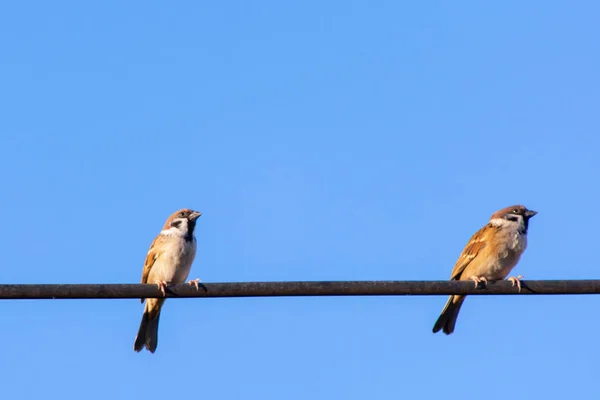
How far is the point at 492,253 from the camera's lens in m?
11.8

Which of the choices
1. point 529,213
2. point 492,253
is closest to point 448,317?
point 492,253

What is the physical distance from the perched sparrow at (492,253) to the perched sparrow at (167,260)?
118 inches

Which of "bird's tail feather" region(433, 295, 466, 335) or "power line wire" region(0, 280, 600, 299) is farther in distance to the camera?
"bird's tail feather" region(433, 295, 466, 335)

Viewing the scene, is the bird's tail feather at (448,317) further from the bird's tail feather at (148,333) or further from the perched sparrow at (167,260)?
the bird's tail feather at (148,333)

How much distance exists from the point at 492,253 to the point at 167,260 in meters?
3.75

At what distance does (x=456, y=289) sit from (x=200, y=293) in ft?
5.70

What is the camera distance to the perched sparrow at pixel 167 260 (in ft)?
38.2

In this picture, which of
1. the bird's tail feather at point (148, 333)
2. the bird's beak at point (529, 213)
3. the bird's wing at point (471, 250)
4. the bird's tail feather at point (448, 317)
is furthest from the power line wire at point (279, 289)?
the bird's beak at point (529, 213)

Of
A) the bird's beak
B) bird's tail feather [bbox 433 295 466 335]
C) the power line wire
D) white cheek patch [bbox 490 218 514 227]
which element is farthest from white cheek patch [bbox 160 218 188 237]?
the power line wire

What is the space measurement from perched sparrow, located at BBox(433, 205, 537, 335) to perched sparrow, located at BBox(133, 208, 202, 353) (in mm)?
2997

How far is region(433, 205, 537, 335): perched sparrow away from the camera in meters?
11.5

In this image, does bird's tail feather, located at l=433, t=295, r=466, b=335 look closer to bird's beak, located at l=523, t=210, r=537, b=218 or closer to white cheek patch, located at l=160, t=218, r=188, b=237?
bird's beak, located at l=523, t=210, r=537, b=218

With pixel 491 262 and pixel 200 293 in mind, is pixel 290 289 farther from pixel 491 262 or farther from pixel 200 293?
pixel 491 262

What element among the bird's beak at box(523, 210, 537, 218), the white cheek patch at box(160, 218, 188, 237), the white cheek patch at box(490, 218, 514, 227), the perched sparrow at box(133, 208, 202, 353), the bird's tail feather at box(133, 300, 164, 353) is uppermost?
the bird's beak at box(523, 210, 537, 218)
